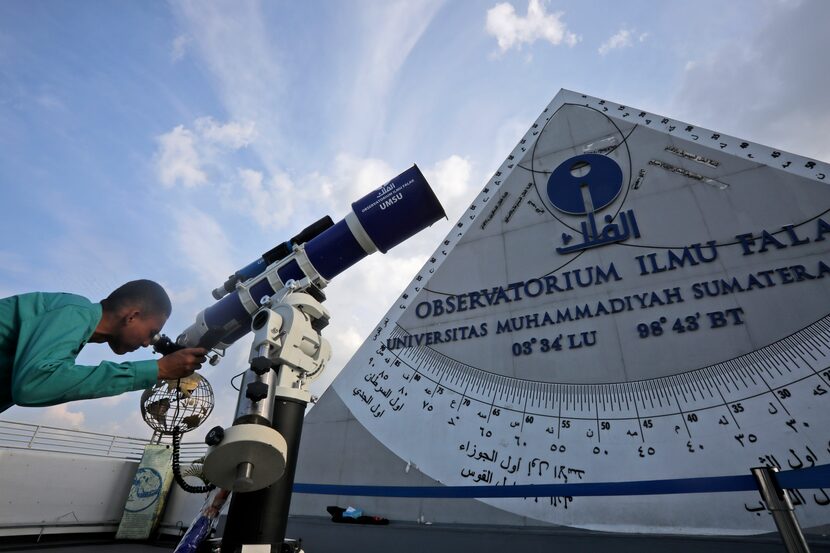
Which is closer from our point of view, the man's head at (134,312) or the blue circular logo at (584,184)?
the man's head at (134,312)

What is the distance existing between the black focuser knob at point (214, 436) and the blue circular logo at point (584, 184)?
335 centimetres

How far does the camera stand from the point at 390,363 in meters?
3.60

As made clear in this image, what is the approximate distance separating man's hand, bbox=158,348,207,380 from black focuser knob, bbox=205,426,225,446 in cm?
33

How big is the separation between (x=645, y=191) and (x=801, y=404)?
6.36 ft

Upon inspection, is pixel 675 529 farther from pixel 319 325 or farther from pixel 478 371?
pixel 319 325

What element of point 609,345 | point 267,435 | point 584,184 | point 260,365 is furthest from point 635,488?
point 584,184

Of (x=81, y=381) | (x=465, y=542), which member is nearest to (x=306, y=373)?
(x=81, y=381)

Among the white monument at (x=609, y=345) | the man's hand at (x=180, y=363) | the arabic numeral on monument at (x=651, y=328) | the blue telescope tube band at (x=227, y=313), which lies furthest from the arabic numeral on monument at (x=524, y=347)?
the man's hand at (x=180, y=363)

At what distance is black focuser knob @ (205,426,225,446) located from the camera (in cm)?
140

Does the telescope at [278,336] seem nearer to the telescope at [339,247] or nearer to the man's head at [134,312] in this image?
the telescope at [339,247]

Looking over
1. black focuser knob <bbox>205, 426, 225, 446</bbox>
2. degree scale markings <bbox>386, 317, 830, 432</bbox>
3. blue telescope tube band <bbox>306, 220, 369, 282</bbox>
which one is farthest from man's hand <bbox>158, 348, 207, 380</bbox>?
degree scale markings <bbox>386, 317, 830, 432</bbox>

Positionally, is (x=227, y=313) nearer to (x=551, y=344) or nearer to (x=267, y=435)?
(x=267, y=435)

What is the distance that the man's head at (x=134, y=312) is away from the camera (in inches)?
68.8

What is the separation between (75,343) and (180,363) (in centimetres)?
34
